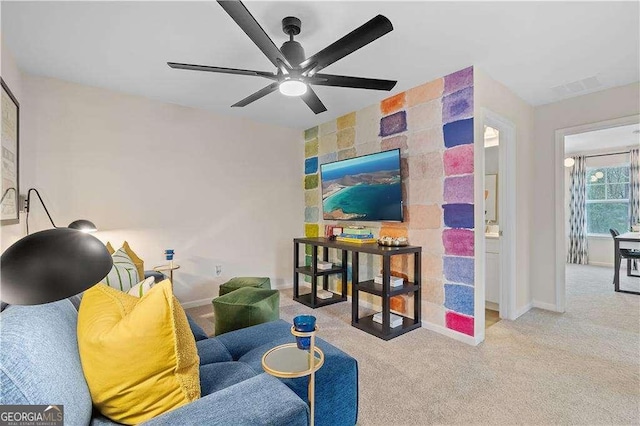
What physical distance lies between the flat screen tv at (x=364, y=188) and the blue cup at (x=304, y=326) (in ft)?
7.15

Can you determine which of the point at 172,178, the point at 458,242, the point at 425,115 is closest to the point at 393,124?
the point at 425,115

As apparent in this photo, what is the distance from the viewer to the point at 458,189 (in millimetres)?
2664

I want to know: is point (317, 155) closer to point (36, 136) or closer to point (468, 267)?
point (468, 267)

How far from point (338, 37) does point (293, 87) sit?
492 millimetres

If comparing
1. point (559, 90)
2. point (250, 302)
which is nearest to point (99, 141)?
point (250, 302)

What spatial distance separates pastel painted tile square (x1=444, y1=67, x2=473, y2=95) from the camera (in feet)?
8.43

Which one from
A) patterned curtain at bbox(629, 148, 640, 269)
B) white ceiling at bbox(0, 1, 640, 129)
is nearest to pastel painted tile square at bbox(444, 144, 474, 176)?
white ceiling at bbox(0, 1, 640, 129)

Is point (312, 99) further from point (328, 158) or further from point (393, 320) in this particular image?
point (393, 320)

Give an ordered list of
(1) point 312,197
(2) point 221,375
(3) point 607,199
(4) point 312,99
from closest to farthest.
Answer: (2) point 221,375 → (4) point 312,99 → (1) point 312,197 → (3) point 607,199

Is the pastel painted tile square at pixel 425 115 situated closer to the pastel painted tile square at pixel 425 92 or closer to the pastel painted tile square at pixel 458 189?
the pastel painted tile square at pixel 425 92

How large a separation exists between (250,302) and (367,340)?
1094 mm

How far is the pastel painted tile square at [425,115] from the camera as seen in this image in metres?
2.82

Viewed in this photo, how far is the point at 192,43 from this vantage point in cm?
219

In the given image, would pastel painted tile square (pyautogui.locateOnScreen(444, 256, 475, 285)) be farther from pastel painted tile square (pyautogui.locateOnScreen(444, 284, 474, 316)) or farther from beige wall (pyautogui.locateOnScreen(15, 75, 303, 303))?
beige wall (pyautogui.locateOnScreen(15, 75, 303, 303))
